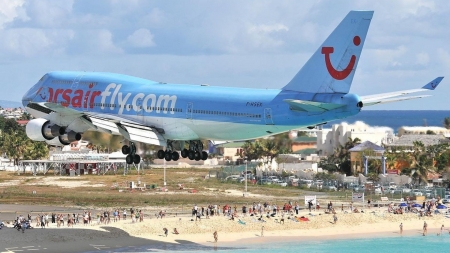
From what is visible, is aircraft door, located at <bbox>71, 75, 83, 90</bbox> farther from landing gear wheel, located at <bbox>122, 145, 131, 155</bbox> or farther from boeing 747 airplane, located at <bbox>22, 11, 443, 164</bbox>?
landing gear wheel, located at <bbox>122, 145, 131, 155</bbox>

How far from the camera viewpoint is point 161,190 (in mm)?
133625

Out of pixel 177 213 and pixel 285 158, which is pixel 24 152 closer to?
pixel 285 158

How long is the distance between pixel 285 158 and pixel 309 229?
66.3 meters

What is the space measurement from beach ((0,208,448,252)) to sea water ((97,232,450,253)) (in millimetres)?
754

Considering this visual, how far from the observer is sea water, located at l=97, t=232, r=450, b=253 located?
9362cm

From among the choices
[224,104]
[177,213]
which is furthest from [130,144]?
[177,213]

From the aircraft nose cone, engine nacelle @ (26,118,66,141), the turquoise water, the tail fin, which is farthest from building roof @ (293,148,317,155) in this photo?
the tail fin

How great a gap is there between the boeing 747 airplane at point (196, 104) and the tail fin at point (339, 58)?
0.18ft

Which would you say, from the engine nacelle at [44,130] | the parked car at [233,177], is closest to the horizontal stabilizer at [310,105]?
the engine nacelle at [44,130]

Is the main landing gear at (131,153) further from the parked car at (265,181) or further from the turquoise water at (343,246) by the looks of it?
the parked car at (265,181)

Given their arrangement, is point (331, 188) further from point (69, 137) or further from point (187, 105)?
point (187, 105)

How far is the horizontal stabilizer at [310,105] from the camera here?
5559 centimetres

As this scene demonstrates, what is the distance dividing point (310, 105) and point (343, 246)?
47.8 m

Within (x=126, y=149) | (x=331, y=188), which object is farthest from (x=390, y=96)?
(x=331, y=188)
